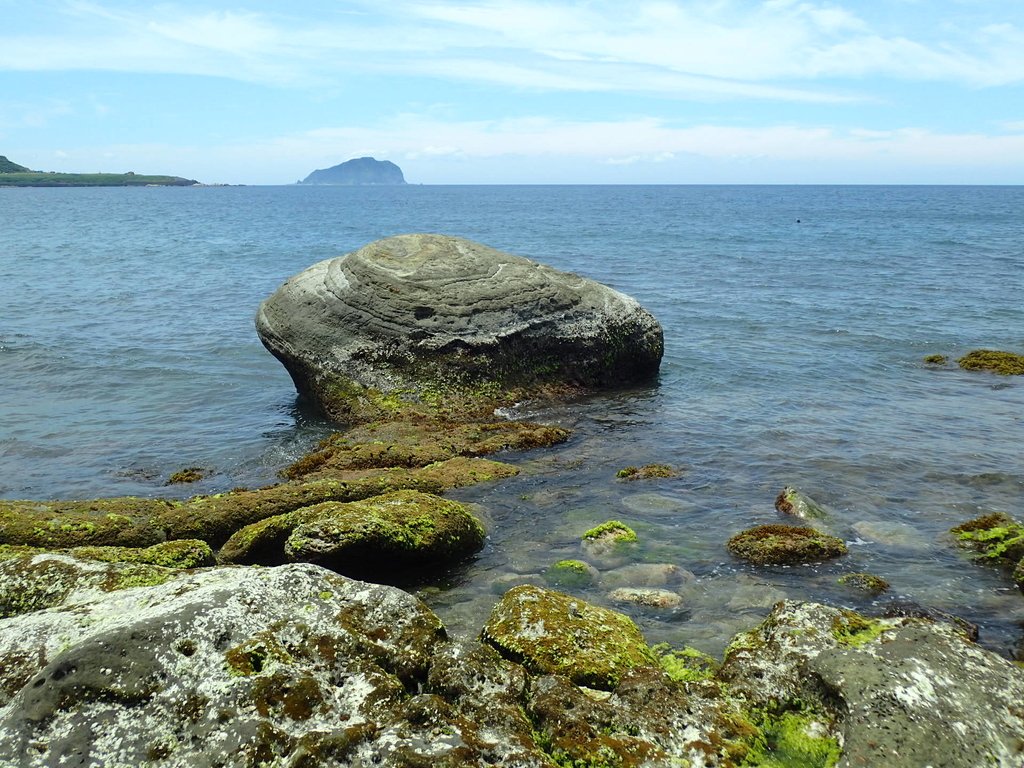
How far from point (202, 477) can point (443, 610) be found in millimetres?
7973

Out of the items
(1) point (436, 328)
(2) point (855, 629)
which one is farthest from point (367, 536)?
(1) point (436, 328)

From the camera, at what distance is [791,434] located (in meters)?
18.2

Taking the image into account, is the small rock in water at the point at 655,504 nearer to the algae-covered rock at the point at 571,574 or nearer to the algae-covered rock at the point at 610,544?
the algae-covered rock at the point at 610,544

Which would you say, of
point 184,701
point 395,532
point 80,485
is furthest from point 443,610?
point 80,485

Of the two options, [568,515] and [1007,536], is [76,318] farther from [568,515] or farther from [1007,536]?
[1007,536]

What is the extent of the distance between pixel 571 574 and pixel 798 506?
4.46m

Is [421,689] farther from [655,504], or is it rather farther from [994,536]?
[994,536]

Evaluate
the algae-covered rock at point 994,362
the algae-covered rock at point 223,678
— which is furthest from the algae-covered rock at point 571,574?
the algae-covered rock at point 994,362

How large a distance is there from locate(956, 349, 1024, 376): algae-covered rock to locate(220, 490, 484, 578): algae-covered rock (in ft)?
60.7

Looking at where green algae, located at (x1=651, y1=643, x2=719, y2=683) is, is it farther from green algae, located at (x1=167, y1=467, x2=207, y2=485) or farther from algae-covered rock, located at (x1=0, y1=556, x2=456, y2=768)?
green algae, located at (x1=167, y1=467, x2=207, y2=485)

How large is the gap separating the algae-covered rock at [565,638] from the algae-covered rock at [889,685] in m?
1.04

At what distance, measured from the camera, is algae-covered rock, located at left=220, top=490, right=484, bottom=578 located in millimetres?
10859

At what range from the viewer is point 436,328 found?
19.5 metres

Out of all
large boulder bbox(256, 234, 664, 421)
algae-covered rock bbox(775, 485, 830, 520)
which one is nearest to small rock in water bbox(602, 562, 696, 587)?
algae-covered rock bbox(775, 485, 830, 520)
